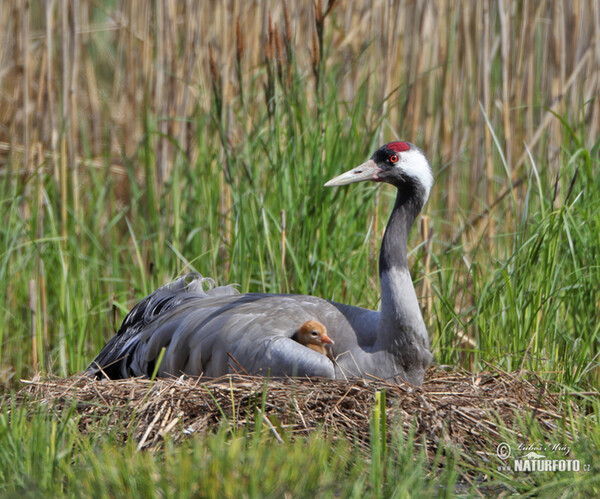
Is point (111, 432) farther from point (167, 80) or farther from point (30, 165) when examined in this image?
point (167, 80)

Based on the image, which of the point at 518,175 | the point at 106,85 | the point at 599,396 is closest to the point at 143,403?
the point at 599,396

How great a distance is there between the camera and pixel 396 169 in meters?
3.94

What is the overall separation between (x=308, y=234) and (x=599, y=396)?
167 centimetres

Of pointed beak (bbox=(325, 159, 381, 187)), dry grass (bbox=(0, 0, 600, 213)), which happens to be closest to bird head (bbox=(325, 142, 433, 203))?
pointed beak (bbox=(325, 159, 381, 187))

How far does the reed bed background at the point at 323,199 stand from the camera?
405cm

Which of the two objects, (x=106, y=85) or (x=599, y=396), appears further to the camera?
(x=106, y=85)

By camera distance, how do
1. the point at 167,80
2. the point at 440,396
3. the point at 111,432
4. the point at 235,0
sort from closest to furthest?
the point at 111,432
the point at 440,396
the point at 235,0
the point at 167,80

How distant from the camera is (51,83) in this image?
513 cm

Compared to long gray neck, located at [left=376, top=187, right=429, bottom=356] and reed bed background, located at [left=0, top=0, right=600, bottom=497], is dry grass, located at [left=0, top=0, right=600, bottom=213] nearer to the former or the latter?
reed bed background, located at [left=0, top=0, right=600, bottom=497]

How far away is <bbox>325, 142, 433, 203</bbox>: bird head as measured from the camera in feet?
12.9

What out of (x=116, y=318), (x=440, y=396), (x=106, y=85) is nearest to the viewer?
(x=440, y=396)

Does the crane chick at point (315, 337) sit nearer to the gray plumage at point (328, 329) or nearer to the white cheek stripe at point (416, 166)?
the gray plumage at point (328, 329)

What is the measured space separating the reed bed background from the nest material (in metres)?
0.11

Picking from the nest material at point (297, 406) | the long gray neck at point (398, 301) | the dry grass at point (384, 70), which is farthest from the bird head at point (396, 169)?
the nest material at point (297, 406)
